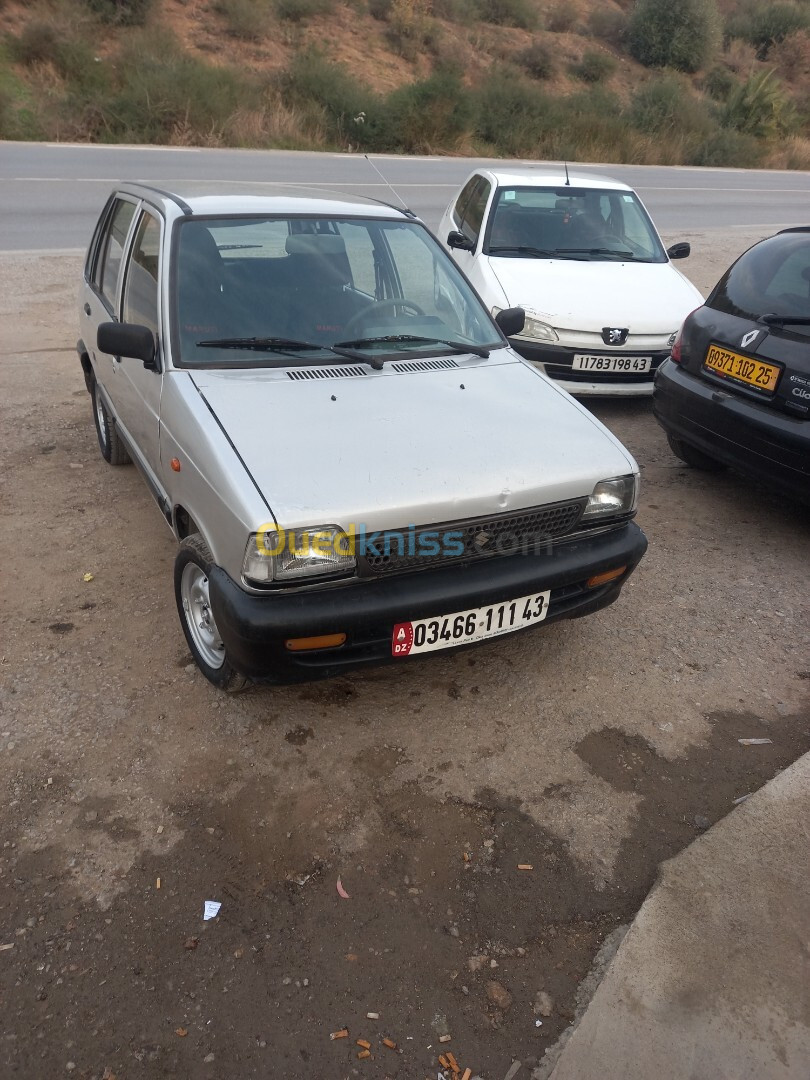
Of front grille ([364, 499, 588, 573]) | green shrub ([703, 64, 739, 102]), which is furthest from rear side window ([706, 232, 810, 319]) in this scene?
green shrub ([703, 64, 739, 102])

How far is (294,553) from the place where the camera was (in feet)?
8.87

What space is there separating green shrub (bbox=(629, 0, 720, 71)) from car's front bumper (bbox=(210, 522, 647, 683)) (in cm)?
4389

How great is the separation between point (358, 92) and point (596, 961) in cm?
2518

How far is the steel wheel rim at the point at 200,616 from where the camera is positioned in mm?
3271

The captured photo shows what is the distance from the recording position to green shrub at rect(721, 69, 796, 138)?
98.8 ft

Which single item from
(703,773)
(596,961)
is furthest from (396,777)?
(703,773)

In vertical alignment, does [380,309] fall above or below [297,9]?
below

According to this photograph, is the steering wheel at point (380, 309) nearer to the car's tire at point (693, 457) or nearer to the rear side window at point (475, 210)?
the car's tire at point (693, 457)

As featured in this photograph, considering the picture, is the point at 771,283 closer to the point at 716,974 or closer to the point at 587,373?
the point at 587,373

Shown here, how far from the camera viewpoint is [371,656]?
292 centimetres

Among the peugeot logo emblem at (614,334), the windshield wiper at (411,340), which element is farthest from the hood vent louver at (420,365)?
the peugeot logo emblem at (614,334)

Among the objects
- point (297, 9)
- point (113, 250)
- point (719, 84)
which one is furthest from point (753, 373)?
point (719, 84)

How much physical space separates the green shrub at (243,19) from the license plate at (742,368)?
2889 centimetres

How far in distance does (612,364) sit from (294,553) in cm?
437
